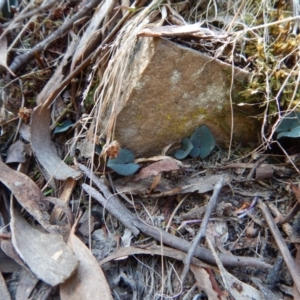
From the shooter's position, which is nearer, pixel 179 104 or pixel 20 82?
pixel 179 104

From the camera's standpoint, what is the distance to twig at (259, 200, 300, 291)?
0.97m

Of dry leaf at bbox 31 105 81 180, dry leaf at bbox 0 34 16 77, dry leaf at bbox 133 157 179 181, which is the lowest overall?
dry leaf at bbox 133 157 179 181

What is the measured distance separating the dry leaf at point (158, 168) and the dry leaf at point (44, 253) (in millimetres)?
319

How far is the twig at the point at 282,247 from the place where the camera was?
97cm

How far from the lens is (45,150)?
4.13 ft

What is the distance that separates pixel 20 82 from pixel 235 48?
0.81 meters

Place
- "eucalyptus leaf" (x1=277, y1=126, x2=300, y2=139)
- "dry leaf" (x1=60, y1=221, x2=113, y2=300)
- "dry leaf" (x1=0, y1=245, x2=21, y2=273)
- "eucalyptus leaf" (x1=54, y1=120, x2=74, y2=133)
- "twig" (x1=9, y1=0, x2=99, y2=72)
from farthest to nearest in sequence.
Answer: "twig" (x1=9, y1=0, x2=99, y2=72), "eucalyptus leaf" (x1=54, y1=120, x2=74, y2=133), "eucalyptus leaf" (x1=277, y1=126, x2=300, y2=139), "dry leaf" (x1=0, y1=245, x2=21, y2=273), "dry leaf" (x1=60, y1=221, x2=113, y2=300)

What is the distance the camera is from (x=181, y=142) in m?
1.27

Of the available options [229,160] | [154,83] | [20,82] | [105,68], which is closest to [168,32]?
[154,83]

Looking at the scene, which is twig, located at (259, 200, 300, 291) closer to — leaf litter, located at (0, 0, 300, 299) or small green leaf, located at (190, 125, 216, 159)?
leaf litter, located at (0, 0, 300, 299)

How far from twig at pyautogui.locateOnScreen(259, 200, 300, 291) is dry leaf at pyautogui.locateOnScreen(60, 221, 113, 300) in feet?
1.56

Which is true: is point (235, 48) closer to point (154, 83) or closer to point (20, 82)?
point (154, 83)

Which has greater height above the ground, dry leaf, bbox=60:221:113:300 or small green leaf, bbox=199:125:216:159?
small green leaf, bbox=199:125:216:159

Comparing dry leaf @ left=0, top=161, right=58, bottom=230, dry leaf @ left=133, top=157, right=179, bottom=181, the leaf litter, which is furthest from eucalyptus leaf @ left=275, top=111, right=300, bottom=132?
dry leaf @ left=0, top=161, right=58, bottom=230
